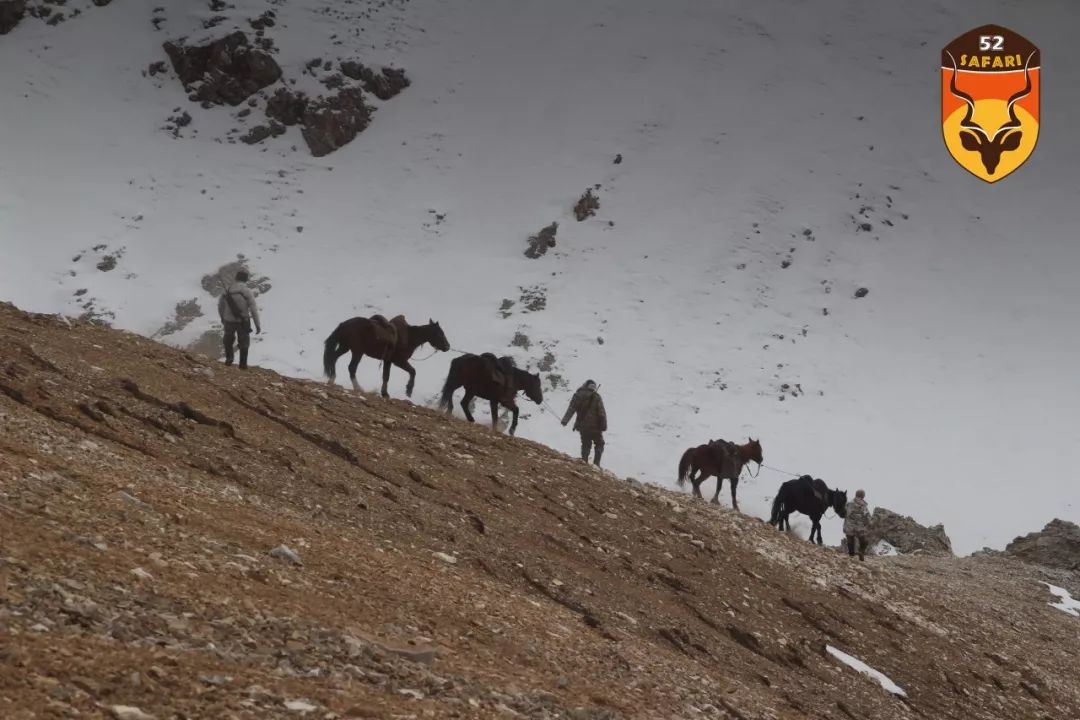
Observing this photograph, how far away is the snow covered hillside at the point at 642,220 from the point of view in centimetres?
4541

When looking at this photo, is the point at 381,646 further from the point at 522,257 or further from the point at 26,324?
the point at 522,257

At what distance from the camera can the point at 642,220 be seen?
200 feet

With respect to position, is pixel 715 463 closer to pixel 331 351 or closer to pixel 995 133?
pixel 331 351

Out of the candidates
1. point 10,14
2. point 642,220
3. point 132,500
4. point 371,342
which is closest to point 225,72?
point 10,14

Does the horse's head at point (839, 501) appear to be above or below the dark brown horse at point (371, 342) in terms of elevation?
below

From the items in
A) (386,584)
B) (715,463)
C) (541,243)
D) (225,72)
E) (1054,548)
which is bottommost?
(386,584)

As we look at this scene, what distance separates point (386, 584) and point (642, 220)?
5404 centimetres

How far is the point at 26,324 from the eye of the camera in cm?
1481

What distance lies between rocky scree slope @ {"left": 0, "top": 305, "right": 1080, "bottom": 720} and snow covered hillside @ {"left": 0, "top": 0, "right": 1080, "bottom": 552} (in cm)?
2107

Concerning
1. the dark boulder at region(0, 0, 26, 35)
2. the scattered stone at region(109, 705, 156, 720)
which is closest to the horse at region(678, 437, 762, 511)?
the scattered stone at region(109, 705, 156, 720)

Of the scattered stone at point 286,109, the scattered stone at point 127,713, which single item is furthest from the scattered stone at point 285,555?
the scattered stone at point 286,109

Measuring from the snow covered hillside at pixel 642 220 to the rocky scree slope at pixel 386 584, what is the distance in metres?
21.1

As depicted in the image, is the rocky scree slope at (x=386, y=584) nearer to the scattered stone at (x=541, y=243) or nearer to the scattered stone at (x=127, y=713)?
the scattered stone at (x=127, y=713)

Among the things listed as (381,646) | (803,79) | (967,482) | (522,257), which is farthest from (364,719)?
(803,79)
